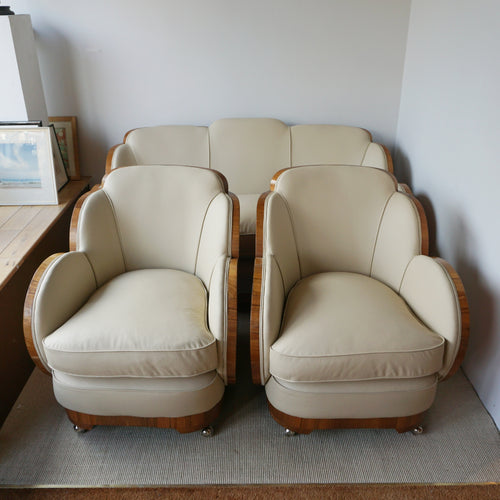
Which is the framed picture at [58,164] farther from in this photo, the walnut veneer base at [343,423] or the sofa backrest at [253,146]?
the walnut veneer base at [343,423]

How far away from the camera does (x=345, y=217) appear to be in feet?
5.82

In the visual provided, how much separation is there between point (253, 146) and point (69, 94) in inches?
44.0

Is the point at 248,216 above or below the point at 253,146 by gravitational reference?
below

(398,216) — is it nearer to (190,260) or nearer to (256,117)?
(190,260)

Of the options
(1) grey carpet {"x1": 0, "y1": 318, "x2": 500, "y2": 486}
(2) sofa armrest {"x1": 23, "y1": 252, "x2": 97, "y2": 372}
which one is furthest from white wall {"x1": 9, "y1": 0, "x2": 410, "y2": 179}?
(1) grey carpet {"x1": 0, "y1": 318, "x2": 500, "y2": 486}

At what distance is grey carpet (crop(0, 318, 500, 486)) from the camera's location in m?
1.42

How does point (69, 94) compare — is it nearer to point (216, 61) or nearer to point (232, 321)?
point (216, 61)

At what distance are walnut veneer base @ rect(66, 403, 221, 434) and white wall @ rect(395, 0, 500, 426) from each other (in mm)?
1036

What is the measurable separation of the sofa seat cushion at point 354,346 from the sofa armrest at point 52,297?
2.32 feet

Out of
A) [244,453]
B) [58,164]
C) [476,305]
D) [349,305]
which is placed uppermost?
[58,164]

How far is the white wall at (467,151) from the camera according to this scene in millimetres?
1610

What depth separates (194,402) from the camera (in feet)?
4.73

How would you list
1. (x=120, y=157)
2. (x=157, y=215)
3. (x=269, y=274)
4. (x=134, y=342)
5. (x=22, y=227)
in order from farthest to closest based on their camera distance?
1. (x=120, y=157)
2. (x=22, y=227)
3. (x=157, y=215)
4. (x=269, y=274)
5. (x=134, y=342)

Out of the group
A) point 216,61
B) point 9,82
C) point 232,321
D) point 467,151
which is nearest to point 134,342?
point 232,321
